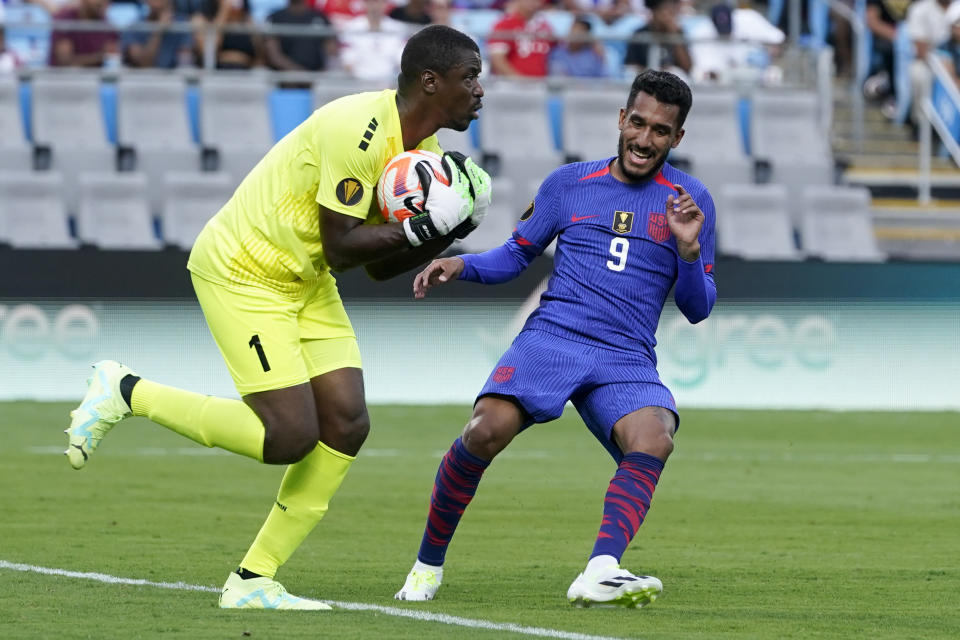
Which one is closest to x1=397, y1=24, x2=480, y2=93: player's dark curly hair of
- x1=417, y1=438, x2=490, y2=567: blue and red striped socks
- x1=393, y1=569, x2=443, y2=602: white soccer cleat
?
x1=417, y1=438, x2=490, y2=567: blue and red striped socks

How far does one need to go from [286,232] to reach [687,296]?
1547mm

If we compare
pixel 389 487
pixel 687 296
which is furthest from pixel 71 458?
pixel 389 487

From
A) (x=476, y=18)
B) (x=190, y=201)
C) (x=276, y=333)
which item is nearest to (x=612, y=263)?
(x=276, y=333)

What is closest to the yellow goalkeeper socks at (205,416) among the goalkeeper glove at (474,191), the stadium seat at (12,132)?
the goalkeeper glove at (474,191)

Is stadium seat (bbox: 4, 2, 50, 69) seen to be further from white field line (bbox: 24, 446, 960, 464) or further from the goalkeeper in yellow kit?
the goalkeeper in yellow kit

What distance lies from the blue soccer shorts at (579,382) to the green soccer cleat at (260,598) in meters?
1.00

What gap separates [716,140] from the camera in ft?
58.3

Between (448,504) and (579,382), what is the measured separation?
0.68m

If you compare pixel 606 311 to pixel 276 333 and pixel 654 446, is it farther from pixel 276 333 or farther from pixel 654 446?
pixel 276 333

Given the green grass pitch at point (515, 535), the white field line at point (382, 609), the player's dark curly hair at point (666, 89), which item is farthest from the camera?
the player's dark curly hair at point (666, 89)

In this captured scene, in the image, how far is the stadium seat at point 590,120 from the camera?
56.8ft

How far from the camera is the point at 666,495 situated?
1001 centimetres

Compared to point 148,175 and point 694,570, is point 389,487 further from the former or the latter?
point 148,175

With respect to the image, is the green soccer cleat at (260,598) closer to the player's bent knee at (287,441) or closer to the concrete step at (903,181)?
the player's bent knee at (287,441)
